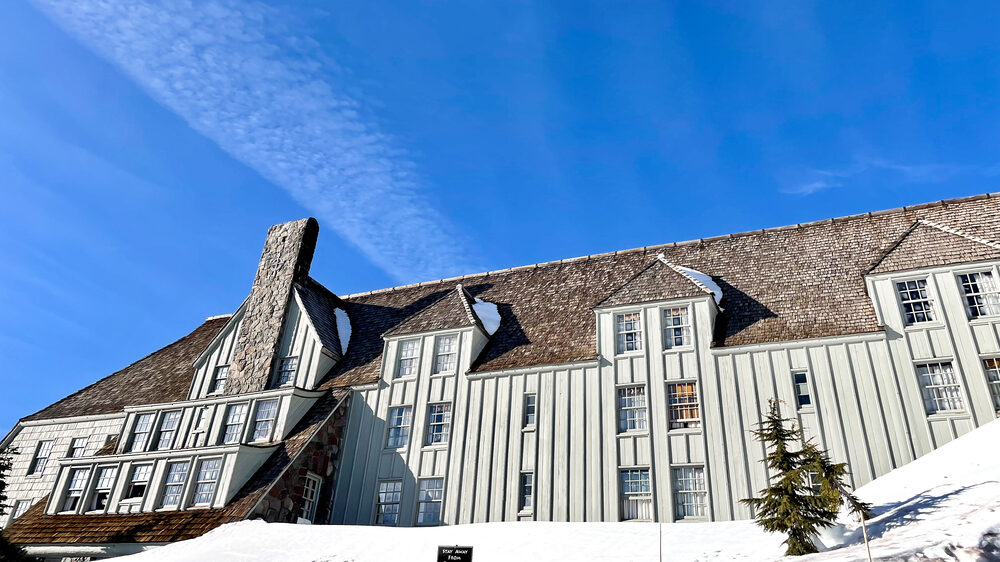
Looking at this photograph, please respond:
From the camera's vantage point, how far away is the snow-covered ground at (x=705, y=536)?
12.7 m

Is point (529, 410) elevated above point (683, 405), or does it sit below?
above

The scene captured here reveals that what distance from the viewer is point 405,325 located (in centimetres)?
2841

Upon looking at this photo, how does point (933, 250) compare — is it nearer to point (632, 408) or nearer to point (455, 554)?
point (632, 408)

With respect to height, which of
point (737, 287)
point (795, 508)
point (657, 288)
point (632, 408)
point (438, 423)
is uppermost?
point (737, 287)

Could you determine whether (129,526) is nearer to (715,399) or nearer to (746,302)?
(715,399)

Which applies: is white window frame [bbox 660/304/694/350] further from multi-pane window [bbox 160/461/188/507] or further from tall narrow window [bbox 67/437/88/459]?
tall narrow window [bbox 67/437/88/459]

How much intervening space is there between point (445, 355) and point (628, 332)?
716 cm

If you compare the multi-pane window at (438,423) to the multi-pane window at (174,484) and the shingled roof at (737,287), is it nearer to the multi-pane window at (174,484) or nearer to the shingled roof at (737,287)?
the shingled roof at (737,287)

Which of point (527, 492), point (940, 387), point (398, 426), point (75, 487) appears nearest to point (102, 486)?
point (75, 487)

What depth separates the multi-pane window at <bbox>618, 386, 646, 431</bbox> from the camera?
2242 centimetres

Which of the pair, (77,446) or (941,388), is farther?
(77,446)

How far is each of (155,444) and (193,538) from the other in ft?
21.0

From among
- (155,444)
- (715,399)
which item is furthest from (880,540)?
(155,444)

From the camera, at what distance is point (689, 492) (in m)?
20.7
